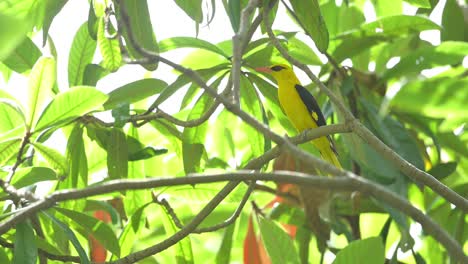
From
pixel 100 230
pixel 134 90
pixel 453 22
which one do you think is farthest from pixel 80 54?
pixel 453 22

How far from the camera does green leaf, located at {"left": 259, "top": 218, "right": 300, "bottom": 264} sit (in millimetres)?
2230

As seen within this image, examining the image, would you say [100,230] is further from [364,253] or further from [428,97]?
[428,97]

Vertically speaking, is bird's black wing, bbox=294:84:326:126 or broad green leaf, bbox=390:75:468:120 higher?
broad green leaf, bbox=390:75:468:120

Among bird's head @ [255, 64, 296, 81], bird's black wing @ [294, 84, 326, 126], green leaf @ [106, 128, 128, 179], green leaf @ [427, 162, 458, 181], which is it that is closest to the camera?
green leaf @ [106, 128, 128, 179]

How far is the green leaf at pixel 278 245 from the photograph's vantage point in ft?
7.32

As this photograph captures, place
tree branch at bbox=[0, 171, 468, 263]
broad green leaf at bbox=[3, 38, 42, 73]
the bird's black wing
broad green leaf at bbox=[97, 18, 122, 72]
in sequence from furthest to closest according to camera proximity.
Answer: the bird's black wing, broad green leaf at bbox=[3, 38, 42, 73], broad green leaf at bbox=[97, 18, 122, 72], tree branch at bbox=[0, 171, 468, 263]

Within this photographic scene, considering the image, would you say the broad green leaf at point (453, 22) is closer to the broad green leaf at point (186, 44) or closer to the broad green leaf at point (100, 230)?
the broad green leaf at point (186, 44)

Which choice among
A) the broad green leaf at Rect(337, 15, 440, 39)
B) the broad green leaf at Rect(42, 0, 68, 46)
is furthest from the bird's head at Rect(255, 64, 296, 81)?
the broad green leaf at Rect(42, 0, 68, 46)

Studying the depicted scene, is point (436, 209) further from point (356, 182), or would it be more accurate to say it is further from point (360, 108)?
point (356, 182)

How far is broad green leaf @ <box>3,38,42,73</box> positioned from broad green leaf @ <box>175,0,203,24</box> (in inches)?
20.7

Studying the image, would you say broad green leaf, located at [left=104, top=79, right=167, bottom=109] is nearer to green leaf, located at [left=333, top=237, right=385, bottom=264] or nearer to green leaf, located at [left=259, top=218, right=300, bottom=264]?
green leaf, located at [left=259, top=218, right=300, bottom=264]

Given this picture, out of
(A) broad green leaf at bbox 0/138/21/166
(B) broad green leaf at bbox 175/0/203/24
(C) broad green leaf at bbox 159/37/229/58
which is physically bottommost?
(A) broad green leaf at bbox 0/138/21/166

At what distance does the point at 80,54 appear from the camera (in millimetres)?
2377

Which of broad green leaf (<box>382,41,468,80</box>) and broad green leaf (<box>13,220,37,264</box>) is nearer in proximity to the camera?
broad green leaf (<box>13,220,37,264</box>)
